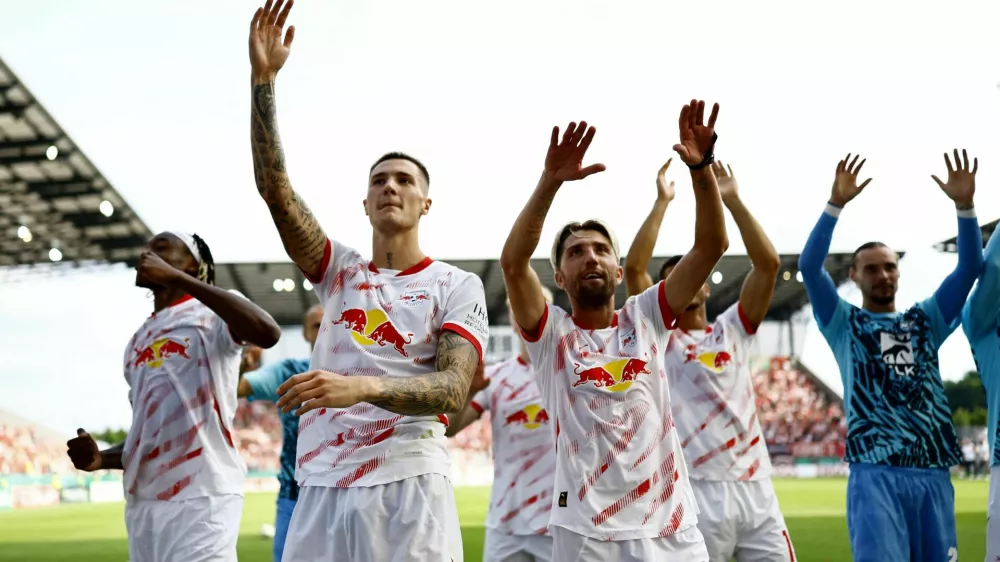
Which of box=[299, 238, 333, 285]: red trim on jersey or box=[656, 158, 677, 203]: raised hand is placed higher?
box=[656, 158, 677, 203]: raised hand

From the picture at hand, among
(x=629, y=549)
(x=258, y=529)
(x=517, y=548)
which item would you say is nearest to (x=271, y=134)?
(x=629, y=549)

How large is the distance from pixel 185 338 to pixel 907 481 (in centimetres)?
387

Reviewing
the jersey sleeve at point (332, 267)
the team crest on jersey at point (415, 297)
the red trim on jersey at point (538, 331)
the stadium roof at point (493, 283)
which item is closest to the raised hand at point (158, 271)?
the jersey sleeve at point (332, 267)

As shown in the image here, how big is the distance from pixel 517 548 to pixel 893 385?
2.34 meters

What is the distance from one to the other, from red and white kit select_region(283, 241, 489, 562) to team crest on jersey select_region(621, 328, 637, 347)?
765 mm

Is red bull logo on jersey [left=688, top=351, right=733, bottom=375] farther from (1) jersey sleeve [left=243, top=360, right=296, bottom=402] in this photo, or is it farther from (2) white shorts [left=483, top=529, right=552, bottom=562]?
(1) jersey sleeve [left=243, top=360, right=296, bottom=402]

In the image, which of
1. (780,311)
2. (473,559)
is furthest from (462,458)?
(473,559)

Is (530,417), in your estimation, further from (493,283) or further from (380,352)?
(493,283)

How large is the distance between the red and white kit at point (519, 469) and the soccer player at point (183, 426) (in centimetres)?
160

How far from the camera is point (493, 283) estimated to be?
3466 cm

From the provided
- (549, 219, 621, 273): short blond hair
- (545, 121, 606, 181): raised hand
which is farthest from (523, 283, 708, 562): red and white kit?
(545, 121, 606, 181): raised hand

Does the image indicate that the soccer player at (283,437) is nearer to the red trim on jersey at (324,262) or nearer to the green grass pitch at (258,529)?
the red trim on jersey at (324,262)

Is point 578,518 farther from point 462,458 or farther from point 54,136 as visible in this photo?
point 462,458

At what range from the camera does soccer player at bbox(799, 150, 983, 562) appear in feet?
16.1
